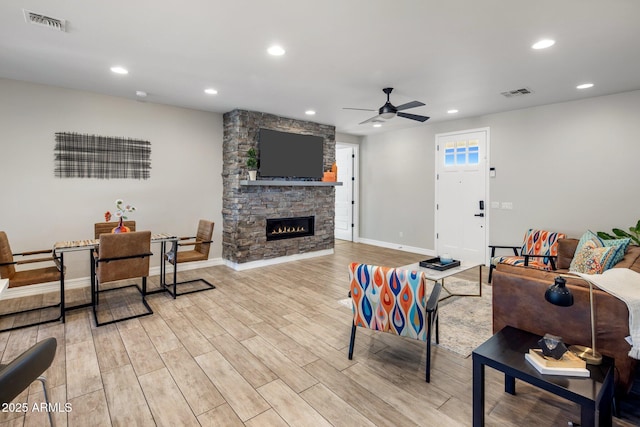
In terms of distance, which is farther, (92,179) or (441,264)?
(92,179)

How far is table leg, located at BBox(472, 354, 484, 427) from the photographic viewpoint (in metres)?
1.75

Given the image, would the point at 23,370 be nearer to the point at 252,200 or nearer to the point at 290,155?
the point at 252,200

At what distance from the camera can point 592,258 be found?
2.88m

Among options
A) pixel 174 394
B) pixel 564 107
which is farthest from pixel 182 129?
pixel 564 107

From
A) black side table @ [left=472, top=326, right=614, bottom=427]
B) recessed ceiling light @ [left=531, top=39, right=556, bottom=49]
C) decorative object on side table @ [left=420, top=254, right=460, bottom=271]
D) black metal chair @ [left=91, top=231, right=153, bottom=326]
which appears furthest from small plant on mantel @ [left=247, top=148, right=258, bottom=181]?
black side table @ [left=472, top=326, right=614, bottom=427]

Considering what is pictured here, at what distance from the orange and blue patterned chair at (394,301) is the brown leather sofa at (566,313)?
486 mm

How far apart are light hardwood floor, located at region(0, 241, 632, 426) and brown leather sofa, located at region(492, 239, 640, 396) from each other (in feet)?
1.51

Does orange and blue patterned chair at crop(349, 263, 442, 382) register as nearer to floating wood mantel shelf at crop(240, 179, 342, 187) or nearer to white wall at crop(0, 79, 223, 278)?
floating wood mantel shelf at crop(240, 179, 342, 187)

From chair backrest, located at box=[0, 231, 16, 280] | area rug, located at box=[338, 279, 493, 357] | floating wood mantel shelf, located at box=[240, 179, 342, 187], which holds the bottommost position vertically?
area rug, located at box=[338, 279, 493, 357]

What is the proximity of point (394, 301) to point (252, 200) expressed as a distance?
3796 millimetres

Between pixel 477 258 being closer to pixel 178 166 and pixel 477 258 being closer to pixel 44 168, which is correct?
pixel 178 166

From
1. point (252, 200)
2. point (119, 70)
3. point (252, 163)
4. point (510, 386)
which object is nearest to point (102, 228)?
point (119, 70)

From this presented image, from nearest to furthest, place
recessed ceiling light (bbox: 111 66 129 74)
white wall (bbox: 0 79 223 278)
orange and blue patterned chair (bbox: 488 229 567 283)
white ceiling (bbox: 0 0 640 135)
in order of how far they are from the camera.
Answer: white ceiling (bbox: 0 0 640 135) < recessed ceiling light (bbox: 111 66 129 74) < white wall (bbox: 0 79 223 278) < orange and blue patterned chair (bbox: 488 229 567 283)

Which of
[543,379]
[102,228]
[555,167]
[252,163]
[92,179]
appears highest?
[252,163]
